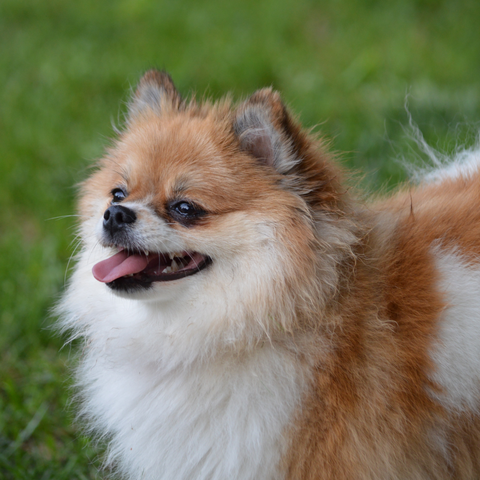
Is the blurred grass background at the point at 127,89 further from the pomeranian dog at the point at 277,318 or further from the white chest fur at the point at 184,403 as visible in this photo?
the pomeranian dog at the point at 277,318

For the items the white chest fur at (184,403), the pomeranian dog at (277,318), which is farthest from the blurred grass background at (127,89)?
the pomeranian dog at (277,318)

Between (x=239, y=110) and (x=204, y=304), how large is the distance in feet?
2.79

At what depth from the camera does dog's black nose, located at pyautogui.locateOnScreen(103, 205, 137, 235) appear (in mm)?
2275

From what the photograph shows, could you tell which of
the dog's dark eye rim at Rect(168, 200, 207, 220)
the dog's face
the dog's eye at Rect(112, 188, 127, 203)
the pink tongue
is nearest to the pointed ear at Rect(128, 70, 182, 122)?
the dog's face

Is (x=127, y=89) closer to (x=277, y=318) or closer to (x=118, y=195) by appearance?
(x=118, y=195)

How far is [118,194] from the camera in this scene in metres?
2.63

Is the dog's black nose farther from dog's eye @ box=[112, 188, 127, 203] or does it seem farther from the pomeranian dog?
dog's eye @ box=[112, 188, 127, 203]

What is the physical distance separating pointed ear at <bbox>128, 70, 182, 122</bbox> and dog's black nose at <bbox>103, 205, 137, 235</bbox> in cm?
77

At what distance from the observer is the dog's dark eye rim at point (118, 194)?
260 centimetres

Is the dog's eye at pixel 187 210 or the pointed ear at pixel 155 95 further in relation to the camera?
the pointed ear at pixel 155 95

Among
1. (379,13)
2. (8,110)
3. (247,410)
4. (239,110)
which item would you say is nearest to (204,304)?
(247,410)

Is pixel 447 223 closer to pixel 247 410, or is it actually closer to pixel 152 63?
pixel 247 410

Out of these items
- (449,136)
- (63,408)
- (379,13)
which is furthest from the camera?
(379,13)

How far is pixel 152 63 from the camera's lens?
6238 millimetres
